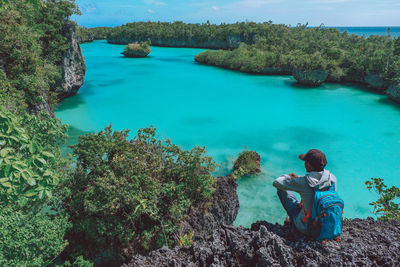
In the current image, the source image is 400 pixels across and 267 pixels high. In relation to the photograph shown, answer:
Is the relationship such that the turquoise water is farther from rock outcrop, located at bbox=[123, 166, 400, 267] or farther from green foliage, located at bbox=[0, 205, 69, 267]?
green foliage, located at bbox=[0, 205, 69, 267]

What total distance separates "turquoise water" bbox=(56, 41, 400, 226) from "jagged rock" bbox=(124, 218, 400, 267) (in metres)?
4.79

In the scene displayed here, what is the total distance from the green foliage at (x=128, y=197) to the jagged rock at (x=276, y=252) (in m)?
2.04

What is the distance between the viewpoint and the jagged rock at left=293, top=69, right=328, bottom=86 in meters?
24.9

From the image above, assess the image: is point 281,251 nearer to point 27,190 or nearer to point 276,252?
point 276,252

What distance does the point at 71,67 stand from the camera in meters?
18.5

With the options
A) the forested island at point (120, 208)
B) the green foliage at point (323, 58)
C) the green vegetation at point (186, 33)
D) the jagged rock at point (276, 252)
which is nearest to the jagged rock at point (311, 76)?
the green foliage at point (323, 58)

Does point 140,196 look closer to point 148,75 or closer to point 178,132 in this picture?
point 178,132

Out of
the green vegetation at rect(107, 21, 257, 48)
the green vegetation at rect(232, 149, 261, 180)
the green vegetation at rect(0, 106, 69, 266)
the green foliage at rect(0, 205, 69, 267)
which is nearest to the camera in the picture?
the green vegetation at rect(0, 106, 69, 266)

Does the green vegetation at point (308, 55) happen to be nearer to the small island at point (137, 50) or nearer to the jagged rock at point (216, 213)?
the small island at point (137, 50)

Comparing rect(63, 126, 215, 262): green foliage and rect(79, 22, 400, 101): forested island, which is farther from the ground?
rect(79, 22, 400, 101): forested island

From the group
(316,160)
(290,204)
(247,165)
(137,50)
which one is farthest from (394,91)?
(137,50)

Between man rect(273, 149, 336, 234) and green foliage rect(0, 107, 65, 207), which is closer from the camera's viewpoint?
green foliage rect(0, 107, 65, 207)

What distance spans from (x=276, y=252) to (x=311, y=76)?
25.4 metres

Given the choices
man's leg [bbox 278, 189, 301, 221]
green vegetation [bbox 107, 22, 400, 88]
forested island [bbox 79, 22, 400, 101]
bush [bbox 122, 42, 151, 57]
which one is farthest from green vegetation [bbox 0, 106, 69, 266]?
Result: bush [bbox 122, 42, 151, 57]
